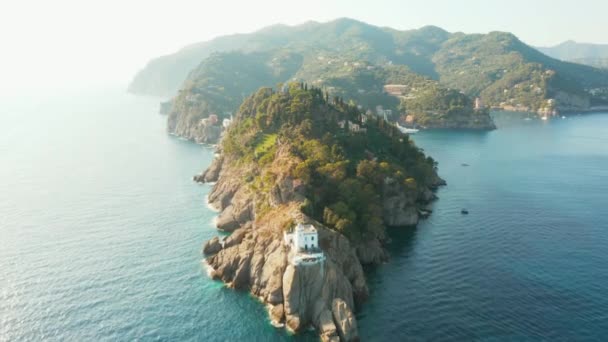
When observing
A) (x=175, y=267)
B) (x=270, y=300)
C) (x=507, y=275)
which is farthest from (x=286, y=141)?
(x=507, y=275)

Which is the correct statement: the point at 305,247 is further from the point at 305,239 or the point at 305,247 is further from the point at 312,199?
the point at 312,199

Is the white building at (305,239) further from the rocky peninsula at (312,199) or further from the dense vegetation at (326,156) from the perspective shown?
the dense vegetation at (326,156)

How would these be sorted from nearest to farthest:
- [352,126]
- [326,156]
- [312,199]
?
[312,199], [326,156], [352,126]

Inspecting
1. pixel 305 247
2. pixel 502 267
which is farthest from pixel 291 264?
pixel 502 267

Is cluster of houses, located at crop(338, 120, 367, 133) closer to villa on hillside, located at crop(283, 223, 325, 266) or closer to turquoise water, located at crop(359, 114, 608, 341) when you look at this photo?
turquoise water, located at crop(359, 114, 608, 341)

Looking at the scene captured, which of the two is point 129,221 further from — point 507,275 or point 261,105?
point 507,275

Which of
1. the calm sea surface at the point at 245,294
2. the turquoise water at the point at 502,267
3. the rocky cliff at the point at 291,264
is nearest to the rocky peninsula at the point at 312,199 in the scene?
the rocky cliff at the point at 291,264
